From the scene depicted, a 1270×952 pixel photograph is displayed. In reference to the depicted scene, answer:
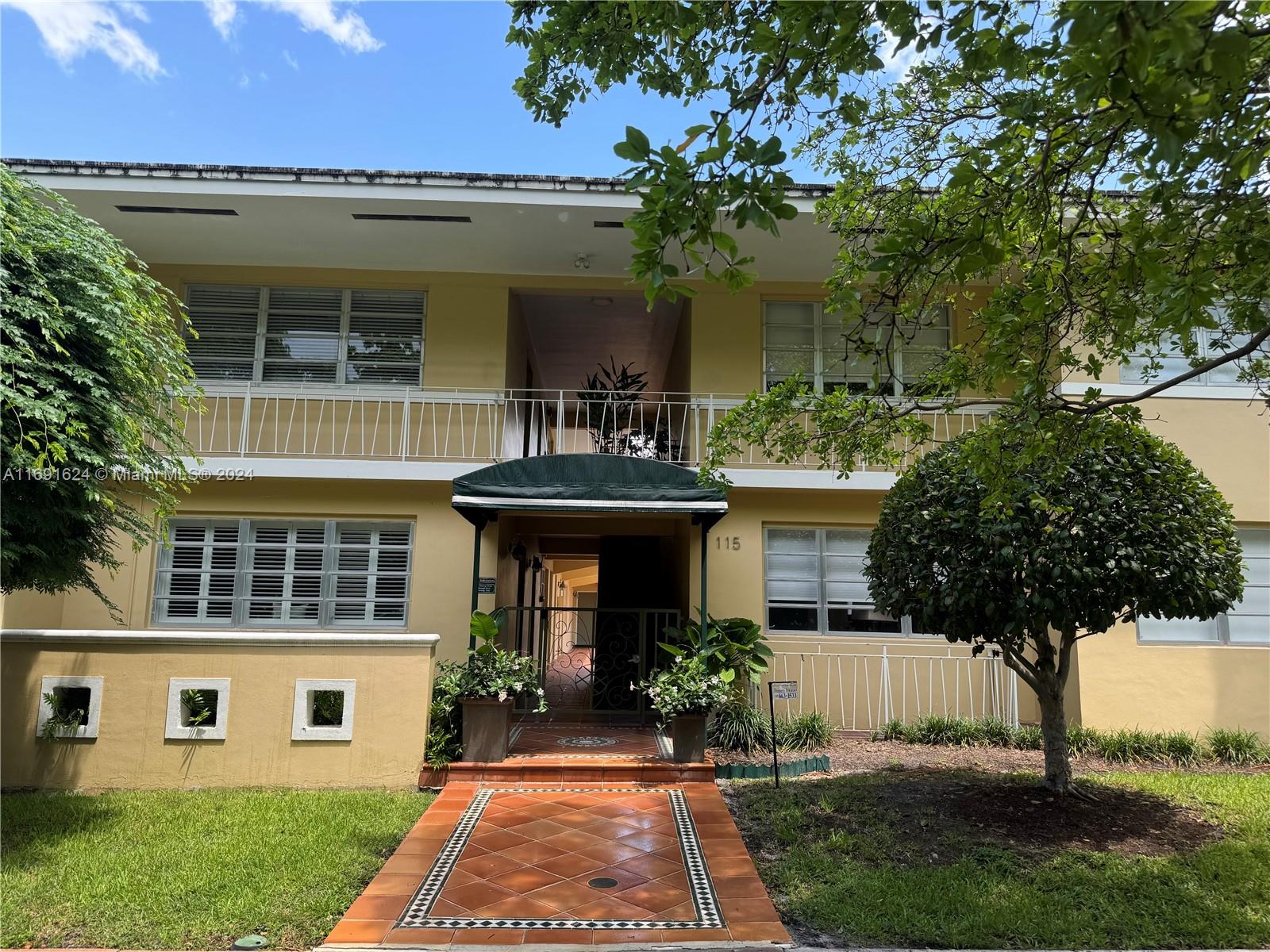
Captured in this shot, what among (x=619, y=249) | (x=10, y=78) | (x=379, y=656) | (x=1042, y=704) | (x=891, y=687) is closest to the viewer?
(x=10, y=78)

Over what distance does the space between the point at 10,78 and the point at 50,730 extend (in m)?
5.11

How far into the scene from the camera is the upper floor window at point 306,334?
10.5 meters

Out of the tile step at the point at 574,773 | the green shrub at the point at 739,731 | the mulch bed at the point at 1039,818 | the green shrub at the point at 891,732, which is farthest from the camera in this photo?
the green shrub at the point at 891,732

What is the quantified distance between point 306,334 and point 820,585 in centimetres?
747

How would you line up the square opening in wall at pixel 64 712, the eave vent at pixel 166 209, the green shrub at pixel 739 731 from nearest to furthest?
the square opening in wall at pixel 64 712 < the green shrub at pixel 739 731 < the eave vent at pixel 166 209

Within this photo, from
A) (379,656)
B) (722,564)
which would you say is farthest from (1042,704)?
(379,656)

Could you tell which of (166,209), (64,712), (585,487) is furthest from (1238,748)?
(166,209)

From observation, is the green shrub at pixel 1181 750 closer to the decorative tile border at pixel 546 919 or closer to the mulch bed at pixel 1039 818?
the mulch bed at pixel 1039 818

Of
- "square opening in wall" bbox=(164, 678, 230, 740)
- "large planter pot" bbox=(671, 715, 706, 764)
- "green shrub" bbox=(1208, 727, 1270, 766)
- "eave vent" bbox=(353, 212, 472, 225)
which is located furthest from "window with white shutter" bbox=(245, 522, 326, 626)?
"green shrub" bbox=(1208, 727, 1270, 766)

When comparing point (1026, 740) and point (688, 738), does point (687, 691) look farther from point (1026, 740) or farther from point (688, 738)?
point (1026, 740)

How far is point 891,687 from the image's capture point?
9.42 m

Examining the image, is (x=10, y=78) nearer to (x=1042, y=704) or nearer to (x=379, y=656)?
(x=379, y=656)

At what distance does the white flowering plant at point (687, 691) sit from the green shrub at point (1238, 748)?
5.31m

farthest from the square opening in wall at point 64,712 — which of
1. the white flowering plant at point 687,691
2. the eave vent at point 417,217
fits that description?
the eave vent at point 417,217
